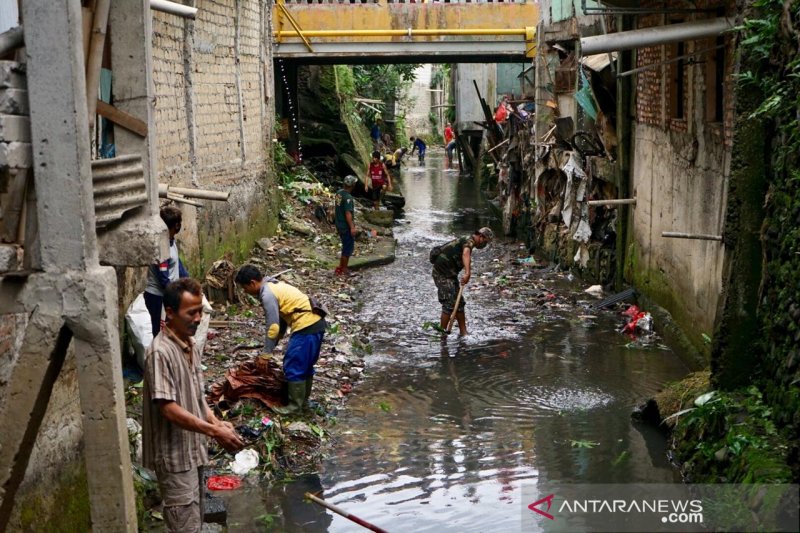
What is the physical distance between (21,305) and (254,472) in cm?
314

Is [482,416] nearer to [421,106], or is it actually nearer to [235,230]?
[235,230]

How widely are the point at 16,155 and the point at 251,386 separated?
4.10 m

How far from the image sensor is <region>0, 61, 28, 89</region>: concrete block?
4.00 m

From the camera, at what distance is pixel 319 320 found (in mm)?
7820

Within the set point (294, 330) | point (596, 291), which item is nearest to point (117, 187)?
point (294, 330)

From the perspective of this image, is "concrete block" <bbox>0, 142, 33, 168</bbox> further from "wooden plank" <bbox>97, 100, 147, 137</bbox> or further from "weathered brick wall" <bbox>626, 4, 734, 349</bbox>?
"weathered brick wall" <bbox>626, 4, 734, 349</bbox>

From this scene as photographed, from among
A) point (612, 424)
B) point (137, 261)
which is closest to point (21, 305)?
point (137, 261)

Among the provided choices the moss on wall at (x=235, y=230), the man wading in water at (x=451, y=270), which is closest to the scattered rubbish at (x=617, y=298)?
the man wading in water at (x=451, y=270)

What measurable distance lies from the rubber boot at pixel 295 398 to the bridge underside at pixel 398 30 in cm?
1147

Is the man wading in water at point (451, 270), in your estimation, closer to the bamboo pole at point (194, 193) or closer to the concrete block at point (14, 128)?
the bamboo pole at point (194, 193)

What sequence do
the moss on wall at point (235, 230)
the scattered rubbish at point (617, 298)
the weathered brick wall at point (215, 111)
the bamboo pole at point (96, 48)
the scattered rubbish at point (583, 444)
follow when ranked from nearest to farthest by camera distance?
the bamboo pole at point (96, 48), the scattered rubbish at point (583, 444), the weathered brick wall at point (215, 111), the moss on wall at point (235, 230), the scattered rubbish at point (617, 298)

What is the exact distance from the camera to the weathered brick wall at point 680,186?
356 inches

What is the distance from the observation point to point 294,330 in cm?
771

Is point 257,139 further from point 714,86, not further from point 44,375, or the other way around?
point 44,375
